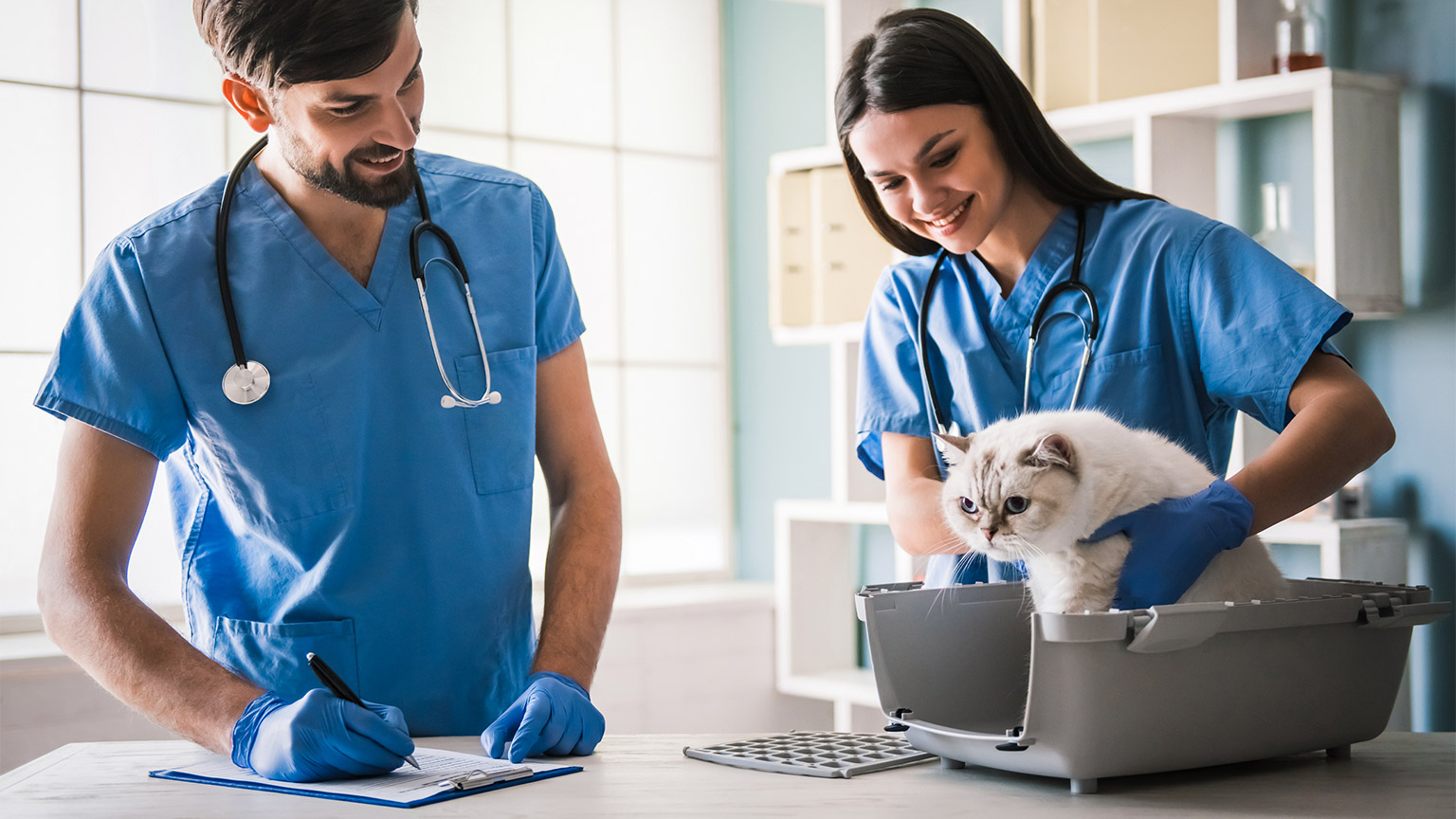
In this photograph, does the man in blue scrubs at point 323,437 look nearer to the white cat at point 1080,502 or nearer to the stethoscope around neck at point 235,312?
the stethoscope around neck at point 235,312

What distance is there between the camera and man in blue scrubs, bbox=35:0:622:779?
1396 mm

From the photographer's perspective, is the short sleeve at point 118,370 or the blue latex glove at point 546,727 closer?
the blue latex glove at point 546,727

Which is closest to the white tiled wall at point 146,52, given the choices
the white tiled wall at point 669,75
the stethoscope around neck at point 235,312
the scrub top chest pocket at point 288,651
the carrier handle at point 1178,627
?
the white tiled wall at point 669,75

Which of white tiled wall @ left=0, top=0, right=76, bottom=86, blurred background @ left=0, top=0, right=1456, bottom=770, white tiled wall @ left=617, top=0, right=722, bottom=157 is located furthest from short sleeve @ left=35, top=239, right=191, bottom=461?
white tiled wall @ left=617, top=0, right=722, bottom=157

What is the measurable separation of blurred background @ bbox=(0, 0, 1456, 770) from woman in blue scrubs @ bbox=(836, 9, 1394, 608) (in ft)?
3.78

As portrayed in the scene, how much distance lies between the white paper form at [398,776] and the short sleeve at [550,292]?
0.60m

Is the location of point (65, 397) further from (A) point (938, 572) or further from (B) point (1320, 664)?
(B) point (1320, 664)

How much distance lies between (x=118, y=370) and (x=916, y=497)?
0.95 meters

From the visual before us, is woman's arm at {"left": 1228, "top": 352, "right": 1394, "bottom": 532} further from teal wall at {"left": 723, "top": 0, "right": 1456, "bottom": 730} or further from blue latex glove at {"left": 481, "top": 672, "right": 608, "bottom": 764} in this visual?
teal wall at {"left": 723, "top": 0, "right": 1456, "bottom": 730}

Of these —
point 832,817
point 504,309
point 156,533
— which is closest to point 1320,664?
point 832,817

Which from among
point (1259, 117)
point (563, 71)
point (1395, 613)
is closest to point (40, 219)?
point (563, 71)

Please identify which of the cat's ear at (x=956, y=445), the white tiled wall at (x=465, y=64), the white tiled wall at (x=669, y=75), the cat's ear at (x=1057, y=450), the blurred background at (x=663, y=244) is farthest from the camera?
the white tiled wall at (x=669, y=75)

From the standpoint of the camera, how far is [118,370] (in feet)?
4.60

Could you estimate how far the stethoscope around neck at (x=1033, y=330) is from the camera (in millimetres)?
1471
